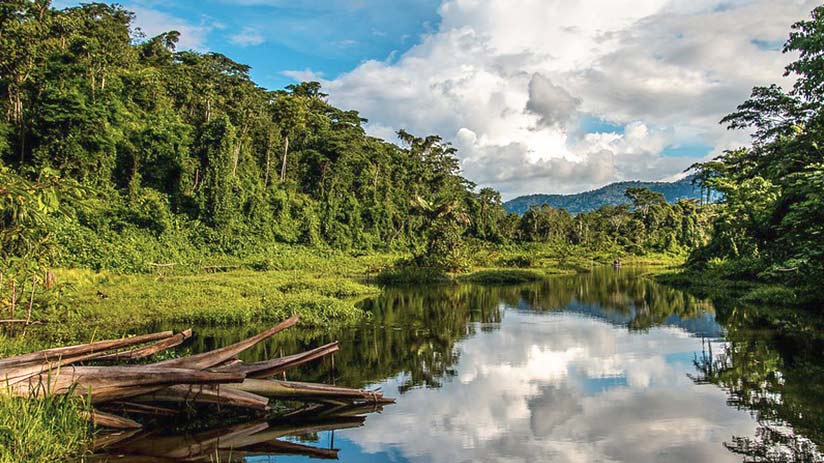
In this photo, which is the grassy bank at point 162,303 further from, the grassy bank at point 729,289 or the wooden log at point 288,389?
the grassy bank at point 729,289

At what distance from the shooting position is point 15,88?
36.6 metres

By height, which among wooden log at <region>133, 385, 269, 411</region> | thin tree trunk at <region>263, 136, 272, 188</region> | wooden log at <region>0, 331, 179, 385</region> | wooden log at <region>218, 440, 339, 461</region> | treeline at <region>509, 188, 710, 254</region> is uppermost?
thin tree trunk at <region>263, 136, 272, 188</region>

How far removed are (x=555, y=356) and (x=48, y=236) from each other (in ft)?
40.1

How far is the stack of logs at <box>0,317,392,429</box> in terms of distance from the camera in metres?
6.80

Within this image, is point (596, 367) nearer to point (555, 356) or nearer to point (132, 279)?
point (555, 356)

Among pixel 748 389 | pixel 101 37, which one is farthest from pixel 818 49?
pixel 101 37

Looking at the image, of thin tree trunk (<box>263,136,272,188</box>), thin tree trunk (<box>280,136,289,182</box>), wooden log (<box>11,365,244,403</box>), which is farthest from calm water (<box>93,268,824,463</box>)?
thin tree trunk (<box>280,136,289,182</box>)

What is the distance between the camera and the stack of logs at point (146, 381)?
680 centimetres

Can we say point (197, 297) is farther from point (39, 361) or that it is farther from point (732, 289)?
point (732, 289)

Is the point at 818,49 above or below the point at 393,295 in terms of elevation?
above

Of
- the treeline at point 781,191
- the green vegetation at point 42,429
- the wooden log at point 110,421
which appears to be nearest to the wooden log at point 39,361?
the green vegetation at point 42,429

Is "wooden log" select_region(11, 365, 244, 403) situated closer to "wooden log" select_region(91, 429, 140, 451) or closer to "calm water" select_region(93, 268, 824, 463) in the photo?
"wooden log" select_region(91, 429, 140, 451)

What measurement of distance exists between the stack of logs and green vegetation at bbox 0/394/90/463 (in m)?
0.15

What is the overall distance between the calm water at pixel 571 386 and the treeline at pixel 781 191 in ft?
8.22
